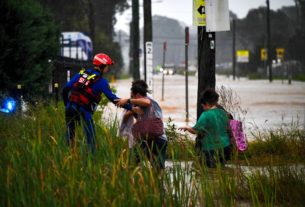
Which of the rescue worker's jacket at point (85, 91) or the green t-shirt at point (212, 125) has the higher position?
the rescue worker's jacket at point (85, 91)

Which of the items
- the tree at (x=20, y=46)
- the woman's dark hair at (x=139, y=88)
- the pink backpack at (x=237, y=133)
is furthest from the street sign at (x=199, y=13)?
the tree at (x=20, y=46)

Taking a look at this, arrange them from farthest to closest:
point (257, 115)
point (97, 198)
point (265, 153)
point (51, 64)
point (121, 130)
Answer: point (257, 115)
point (51, 64)
point (265, 153)
point (121, 130)
point (97, 198)

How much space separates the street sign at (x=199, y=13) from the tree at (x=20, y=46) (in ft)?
19.3

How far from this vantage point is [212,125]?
391 inches

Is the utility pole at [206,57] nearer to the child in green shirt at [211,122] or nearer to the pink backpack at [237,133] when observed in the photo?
the pink backpack at [237,133]

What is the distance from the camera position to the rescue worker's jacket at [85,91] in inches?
375

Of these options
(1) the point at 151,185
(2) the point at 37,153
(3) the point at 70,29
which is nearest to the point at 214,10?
(2) the point at 37,153

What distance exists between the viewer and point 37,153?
692cm

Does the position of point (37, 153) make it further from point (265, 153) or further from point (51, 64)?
point (51, 64)

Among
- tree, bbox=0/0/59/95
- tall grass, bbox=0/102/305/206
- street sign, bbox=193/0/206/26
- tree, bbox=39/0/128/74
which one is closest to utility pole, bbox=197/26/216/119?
street sign, bbox=193/0/206/26

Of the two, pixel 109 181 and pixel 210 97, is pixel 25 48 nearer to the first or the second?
pixel 210 97

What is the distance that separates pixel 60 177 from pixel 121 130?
303 cm

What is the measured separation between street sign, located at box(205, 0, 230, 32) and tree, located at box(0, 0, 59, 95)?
20.4ft

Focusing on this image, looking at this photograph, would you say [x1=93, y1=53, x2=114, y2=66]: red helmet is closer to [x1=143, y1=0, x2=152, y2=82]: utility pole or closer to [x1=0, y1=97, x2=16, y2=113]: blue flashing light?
[x1=0, y1=97, x2=16, y2=113]: blue flashing light
